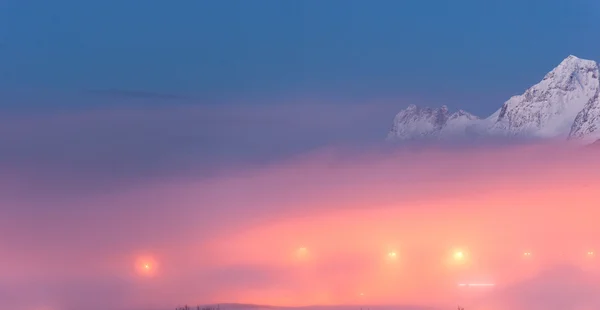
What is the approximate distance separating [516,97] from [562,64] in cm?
1177

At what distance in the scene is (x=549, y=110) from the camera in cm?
17962

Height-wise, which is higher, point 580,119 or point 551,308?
point 580,119

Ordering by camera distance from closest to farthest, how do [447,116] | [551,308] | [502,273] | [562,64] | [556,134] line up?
1. [551,308]
2. [502,273]
3. [556,134]
4. [562,64]
5. [447,116]

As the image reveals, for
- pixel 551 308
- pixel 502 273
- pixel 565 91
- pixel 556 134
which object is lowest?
pixel 551 308

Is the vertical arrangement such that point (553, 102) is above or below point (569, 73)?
below

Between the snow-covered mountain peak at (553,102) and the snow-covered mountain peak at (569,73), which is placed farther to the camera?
the snow-covered mountain peak at (569,73)

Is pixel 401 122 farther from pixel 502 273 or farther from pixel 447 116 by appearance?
pixel 502 273

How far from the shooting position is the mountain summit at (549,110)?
172750 mm

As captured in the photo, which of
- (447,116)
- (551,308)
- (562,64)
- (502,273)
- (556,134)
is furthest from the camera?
(447,116)

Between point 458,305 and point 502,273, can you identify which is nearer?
point 458,305

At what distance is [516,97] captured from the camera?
187750 millimetres

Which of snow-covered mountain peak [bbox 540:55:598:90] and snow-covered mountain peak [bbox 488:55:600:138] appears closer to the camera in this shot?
snow-covered mountain peak [bbox 488:55:600:138]

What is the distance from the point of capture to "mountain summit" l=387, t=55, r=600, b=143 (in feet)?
567

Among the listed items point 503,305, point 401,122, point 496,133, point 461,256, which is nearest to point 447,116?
point 401,122
